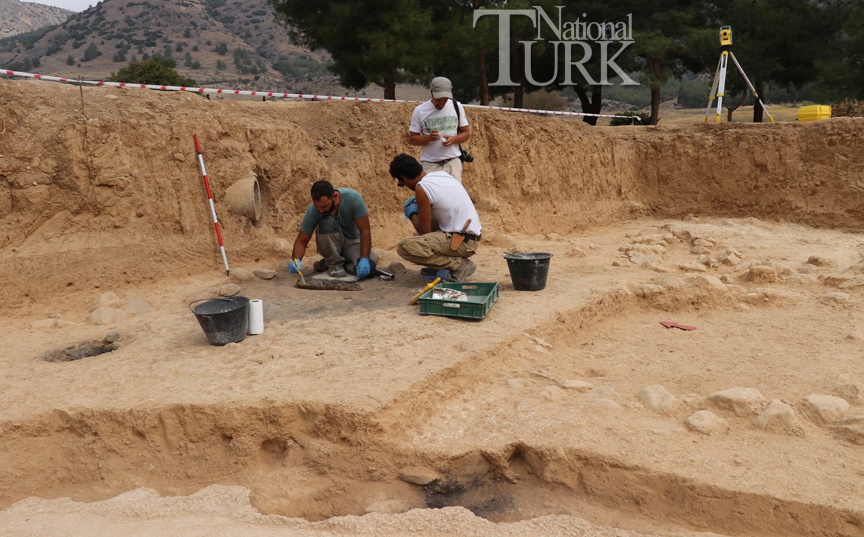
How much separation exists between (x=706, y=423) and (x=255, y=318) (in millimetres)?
3028

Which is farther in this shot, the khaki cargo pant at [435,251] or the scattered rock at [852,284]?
the scattered rock at [852,284]

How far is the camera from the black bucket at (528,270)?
5.51 metres

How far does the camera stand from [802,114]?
1034 cm

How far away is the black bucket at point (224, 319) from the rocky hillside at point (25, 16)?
248 ft

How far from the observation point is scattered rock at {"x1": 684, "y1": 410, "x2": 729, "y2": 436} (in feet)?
10.8

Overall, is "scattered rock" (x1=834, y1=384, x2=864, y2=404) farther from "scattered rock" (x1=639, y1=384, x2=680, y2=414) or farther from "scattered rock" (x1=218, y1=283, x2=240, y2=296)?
"scattered rock" (x1=218, y1=283, x2=240, y2=296)

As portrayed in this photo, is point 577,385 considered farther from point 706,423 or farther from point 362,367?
point 362,367

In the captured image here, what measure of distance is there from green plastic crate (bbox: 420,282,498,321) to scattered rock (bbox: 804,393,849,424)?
2.16 meters

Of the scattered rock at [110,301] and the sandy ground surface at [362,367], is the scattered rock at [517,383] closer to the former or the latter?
the sandy ground surface at [362,367]

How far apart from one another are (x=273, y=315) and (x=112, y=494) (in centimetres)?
197

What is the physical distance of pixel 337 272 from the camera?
6.13 meters

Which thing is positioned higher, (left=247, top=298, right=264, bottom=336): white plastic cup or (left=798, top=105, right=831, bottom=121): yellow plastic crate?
(left=798, top=105, right=831, bottom=121): yellow plastic crate

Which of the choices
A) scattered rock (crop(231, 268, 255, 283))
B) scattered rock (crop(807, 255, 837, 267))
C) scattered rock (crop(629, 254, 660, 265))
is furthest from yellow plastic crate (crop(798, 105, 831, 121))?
scattered rock (crop(231, 268, 255, 283))

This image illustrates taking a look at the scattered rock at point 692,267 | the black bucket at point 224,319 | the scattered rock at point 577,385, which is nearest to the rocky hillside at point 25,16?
the black bucket at point 224,319
